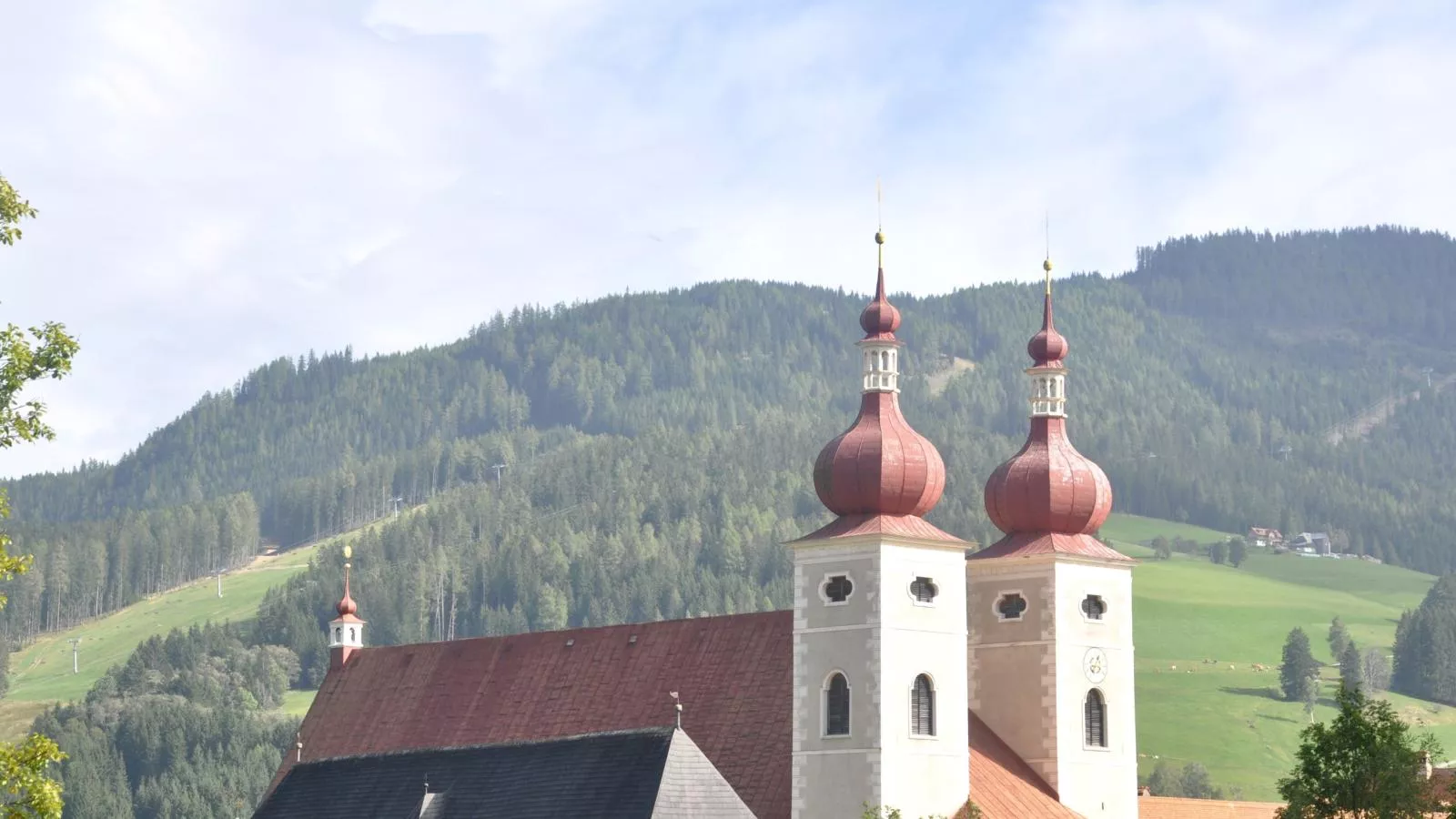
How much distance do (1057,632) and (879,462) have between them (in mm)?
8480

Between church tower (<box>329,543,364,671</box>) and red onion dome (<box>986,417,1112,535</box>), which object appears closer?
red onion dome (<box>986,417,1112,535</box>)

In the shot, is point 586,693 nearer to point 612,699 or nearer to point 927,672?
point 612,699

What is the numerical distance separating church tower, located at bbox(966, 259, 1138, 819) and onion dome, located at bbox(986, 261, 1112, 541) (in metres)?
0.04

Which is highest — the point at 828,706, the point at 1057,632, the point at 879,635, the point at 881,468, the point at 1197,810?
the point at 881,468

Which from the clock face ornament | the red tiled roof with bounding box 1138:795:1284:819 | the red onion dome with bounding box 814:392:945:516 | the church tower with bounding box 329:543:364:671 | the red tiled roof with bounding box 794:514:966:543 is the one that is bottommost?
the red tiled roof with bounding box 1138:795:1284:819

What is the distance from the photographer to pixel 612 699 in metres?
73.9

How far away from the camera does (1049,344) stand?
7562 cm

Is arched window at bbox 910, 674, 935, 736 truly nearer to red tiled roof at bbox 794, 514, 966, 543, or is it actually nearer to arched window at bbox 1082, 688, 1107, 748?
red tiled roof at bbox 794, 514, 966, 543

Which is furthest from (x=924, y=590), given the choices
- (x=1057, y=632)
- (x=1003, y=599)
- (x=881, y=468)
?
(x=1003, y=599)

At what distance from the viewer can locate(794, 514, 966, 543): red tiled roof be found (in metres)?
66.1

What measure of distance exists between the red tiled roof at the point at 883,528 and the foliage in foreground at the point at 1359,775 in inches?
730

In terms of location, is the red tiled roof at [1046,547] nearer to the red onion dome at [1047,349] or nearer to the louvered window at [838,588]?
the red onion dome at [1047,349]

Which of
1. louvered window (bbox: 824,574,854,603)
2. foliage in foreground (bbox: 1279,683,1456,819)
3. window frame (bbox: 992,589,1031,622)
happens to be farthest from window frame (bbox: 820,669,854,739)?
foliage in foreground (bbox: 1279,683,1456,819)

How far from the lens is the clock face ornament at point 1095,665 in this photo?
71812mm
